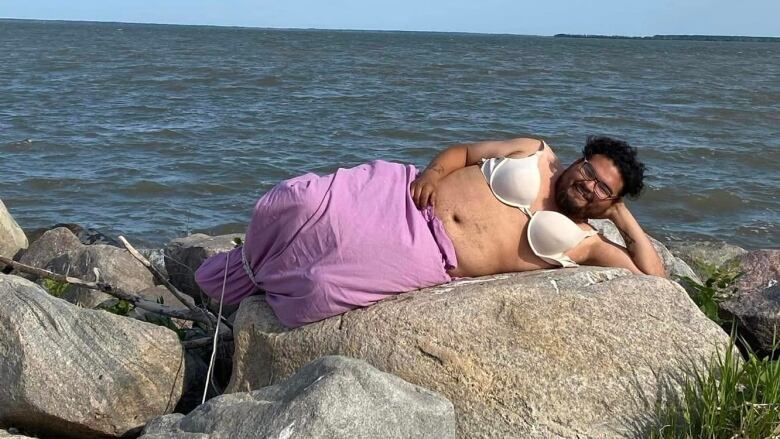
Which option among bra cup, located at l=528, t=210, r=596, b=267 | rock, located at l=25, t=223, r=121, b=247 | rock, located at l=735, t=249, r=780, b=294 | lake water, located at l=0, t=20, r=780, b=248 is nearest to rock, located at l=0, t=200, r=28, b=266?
rock, located at l=25, t=223, r=121, b=247

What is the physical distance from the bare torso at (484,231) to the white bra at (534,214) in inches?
1.2

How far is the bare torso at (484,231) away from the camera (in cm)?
441

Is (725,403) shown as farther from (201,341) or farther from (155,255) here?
(155,255)

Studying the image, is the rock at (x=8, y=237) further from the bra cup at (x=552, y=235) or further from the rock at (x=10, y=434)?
the bra cup at (x=552, y=235)

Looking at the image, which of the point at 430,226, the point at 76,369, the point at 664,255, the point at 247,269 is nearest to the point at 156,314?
the point at 247,269

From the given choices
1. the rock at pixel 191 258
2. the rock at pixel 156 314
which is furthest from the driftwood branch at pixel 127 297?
the rock at pixel 191 258

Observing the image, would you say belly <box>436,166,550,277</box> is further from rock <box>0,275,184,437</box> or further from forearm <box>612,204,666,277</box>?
rock <box>0,275,184,437</box>

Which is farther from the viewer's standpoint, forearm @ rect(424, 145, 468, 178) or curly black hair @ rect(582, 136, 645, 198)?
forearm @ rect(424, 145, 468, 178)

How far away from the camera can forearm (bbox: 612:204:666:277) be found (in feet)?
15.0

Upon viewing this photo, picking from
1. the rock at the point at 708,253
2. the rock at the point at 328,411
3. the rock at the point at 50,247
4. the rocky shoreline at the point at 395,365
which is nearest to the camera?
the rock at the point at 328,411

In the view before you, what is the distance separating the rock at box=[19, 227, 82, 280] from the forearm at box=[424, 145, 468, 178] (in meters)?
5.21

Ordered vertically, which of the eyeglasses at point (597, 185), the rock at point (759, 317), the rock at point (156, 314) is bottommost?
the rock at point (156, 314)

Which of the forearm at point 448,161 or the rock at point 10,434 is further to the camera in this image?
the forearm at point 448,161

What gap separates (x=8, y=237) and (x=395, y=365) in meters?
6.57
